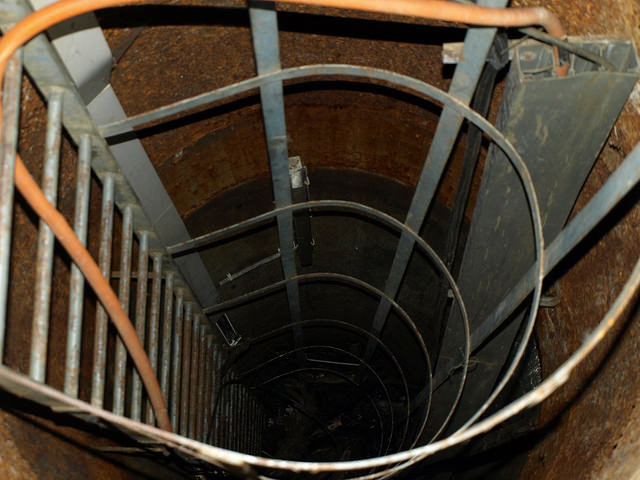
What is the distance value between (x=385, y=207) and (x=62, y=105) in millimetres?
3295

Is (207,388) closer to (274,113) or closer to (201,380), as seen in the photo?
(201,380)

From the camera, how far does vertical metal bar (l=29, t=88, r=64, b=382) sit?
2.53m

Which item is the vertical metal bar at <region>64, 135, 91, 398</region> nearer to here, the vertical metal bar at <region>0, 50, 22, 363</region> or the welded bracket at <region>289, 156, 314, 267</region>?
the vertical metal bar at <region>0, 50, 22, 363</region>

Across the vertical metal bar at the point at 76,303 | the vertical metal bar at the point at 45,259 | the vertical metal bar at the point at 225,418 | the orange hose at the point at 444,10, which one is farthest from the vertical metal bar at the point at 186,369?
the orange hose at the point at 444,10

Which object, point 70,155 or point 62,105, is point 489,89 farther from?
point 70,155

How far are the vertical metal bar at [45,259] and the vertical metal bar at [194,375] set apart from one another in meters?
2.25

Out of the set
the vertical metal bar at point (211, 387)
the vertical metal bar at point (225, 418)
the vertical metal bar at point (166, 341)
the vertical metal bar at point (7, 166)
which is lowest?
the vertical metal bar at point (225, 418)

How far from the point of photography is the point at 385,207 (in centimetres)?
555

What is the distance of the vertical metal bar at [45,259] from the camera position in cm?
253

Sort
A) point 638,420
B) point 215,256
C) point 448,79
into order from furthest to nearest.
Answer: point 215,256 → point 448,79 → point 638,420

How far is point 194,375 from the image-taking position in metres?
4.86

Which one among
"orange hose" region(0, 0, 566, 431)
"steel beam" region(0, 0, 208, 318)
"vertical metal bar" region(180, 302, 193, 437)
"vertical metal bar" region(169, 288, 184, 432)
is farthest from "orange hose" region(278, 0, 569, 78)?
"vertical metal bar" region(180, 302, 193, 437)

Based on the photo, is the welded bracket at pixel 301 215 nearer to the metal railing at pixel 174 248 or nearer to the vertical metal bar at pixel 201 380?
the metal railing at pixel 174 248

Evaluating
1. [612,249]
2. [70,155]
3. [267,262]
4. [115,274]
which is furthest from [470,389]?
[70,155]
